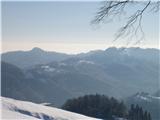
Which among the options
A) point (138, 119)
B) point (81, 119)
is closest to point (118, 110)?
point (138, 119)

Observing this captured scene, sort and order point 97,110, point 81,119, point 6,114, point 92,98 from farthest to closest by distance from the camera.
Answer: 1. point 92,98
2. point 97,110
3. point 81,119
4. point 6,114

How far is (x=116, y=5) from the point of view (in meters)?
9.43

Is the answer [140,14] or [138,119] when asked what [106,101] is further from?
[140,14]

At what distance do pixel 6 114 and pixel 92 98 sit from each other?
13049 cm

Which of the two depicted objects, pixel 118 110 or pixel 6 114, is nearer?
pixel 6 114

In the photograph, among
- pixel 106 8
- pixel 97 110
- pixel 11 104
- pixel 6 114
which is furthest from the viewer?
pixel 97 110

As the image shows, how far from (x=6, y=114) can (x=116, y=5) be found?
20.6ft

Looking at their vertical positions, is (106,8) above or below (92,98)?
above

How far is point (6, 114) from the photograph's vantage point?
13633mm

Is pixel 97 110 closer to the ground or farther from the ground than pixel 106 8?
closer to the ground

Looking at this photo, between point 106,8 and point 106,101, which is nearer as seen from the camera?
point 106,8

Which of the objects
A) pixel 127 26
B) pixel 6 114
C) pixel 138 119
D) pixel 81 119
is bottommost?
pixel 138 119

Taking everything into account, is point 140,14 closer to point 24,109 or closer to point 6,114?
point 6,114

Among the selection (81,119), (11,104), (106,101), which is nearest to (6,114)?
(11,104)
